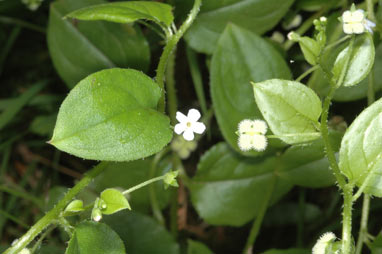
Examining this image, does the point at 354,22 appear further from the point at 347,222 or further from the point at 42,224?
the point at 42,224

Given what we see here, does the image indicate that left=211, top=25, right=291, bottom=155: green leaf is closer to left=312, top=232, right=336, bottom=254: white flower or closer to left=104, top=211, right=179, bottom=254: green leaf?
left=104, top=211, right=179, bottom=254: green leaf

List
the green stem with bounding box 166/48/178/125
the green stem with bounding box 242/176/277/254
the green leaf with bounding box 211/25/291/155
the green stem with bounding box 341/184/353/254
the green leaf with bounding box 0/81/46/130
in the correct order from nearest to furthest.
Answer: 1. the green stem with bounding box 341/184/353/254
2. the green leaf with bounding box 211/25/291/155
3. the green stem with bounding box 242/176/277/254
4. the green stem with bounding box 166/48/178/125
5. the green leaf with bounding box 0/81/46/130

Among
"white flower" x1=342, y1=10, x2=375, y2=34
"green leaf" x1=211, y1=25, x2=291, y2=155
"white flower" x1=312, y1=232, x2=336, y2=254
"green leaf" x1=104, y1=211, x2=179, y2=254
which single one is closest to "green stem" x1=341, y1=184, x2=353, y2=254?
"white flower" x1=312, y1=232, x2=336, y2=254

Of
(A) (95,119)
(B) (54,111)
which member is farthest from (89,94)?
(B) (54,111)


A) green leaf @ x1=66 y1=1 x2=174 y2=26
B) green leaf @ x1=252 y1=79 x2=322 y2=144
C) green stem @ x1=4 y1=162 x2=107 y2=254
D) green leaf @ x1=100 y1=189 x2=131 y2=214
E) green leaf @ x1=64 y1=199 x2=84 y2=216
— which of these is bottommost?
green stem @ x1=4 y1=162 x2=107 y2=254

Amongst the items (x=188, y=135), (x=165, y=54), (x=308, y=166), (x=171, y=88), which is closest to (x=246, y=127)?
(x=188, y=135)

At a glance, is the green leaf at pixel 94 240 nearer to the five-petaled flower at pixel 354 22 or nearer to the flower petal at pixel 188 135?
the flower petal at pixel 188 135

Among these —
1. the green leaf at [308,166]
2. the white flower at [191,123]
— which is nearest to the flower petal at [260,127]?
the white flower at [191,123]
